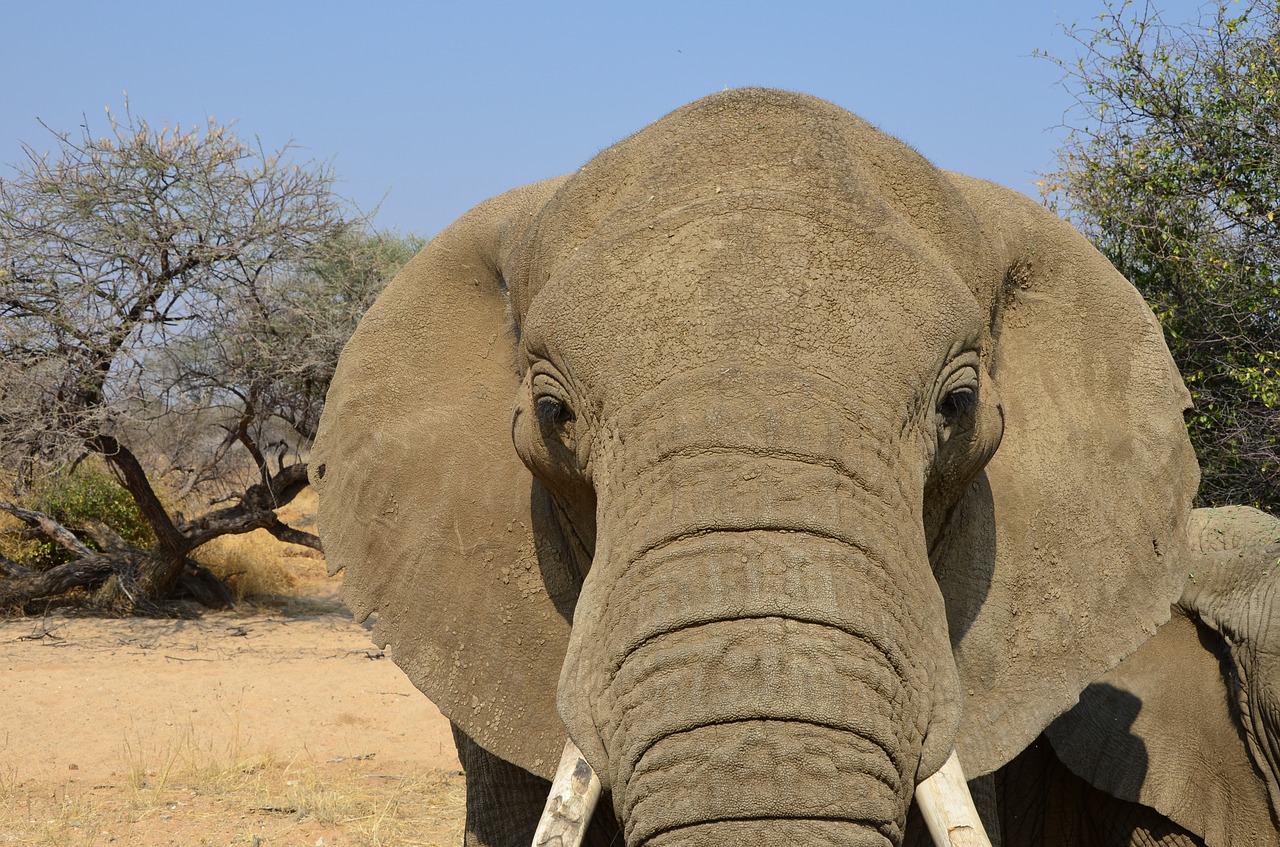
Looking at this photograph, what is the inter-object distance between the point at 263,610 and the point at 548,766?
436 inches

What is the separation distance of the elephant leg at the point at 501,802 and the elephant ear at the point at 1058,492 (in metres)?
1.11

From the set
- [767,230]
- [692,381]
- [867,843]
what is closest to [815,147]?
[767,230]

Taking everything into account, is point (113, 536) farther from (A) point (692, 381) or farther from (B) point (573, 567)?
(A) point (692, 381)

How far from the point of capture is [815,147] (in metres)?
2.53

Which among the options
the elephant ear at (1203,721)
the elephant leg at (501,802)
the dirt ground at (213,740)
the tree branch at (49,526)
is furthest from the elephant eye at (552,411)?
the tree branch at (49,526)

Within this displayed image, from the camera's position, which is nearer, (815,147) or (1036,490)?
(815,147)

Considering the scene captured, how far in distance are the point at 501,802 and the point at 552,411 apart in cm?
133

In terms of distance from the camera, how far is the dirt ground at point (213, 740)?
652 cm

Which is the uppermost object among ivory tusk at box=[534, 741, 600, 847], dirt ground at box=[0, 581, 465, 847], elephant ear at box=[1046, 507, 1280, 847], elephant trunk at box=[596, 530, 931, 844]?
elephant trunk at box=[596, 530, 931, 844]

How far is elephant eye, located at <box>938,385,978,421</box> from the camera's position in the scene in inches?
96.7

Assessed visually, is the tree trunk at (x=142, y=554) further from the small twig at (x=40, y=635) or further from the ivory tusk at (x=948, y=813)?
the ivory tusk at (x=948, y=813)

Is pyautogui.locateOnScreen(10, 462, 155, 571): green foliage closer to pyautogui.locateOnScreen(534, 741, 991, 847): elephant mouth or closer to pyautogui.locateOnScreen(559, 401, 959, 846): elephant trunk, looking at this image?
pyautogui.locateOnScreen(534, 741, 991, 847): elephant mouth

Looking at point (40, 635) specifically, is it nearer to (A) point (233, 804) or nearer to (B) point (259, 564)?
(B) point (259, 564)

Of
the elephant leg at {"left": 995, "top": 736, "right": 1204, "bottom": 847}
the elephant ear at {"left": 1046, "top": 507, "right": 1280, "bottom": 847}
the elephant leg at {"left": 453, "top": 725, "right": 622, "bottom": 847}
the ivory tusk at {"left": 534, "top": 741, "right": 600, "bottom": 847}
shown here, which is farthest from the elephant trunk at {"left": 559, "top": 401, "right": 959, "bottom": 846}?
the elephant leg at {"left": 995, "top": 736, "right": 1204, "bottom": 847}
